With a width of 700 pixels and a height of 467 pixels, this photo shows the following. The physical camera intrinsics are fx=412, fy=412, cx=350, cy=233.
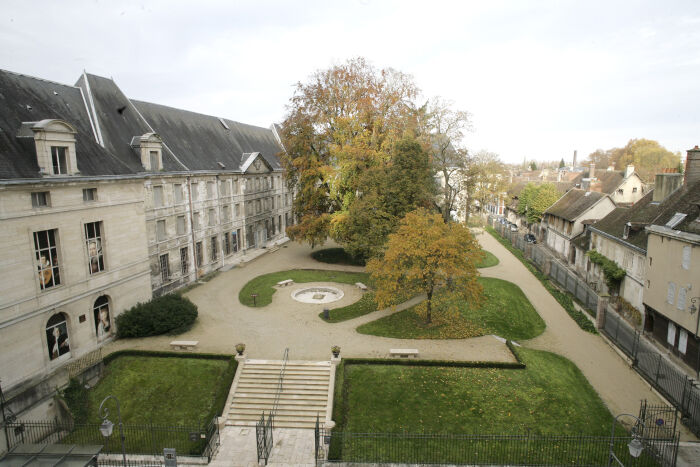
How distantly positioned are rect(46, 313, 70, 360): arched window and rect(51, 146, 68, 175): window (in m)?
6.94

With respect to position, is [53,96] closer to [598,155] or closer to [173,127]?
[173,127]

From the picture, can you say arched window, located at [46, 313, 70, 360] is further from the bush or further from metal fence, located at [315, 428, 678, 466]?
metal fence, located at [315, 428, 678, 466]

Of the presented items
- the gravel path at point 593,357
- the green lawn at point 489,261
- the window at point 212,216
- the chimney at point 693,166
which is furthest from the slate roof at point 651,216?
the window at point 212,216

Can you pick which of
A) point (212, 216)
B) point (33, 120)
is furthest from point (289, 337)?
point (212, 216)

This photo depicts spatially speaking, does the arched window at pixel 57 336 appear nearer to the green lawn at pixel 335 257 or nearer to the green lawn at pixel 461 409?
the green lawn at pixel 461 409

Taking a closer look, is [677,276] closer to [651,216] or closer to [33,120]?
[651,216]

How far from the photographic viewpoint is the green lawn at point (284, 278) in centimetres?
3041

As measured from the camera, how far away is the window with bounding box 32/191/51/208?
18.7 meters

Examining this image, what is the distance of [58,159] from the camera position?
1983cm

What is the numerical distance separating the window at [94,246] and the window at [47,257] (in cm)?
165

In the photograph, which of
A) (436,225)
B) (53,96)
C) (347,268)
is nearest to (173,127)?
(53,96)

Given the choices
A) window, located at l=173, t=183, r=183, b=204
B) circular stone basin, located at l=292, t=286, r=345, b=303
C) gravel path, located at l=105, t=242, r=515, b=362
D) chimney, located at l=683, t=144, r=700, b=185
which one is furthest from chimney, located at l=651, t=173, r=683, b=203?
window, located at l=173, t=183, r=183, b=204

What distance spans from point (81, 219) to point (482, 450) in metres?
21.3

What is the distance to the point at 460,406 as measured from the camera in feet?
59.0
